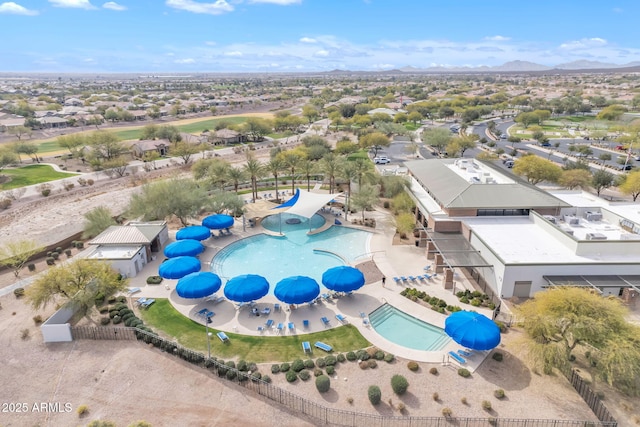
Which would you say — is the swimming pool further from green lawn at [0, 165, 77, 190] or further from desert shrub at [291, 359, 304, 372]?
green lawn at [0, 165, 77, 190]

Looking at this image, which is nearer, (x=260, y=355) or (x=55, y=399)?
(x=55, y=399)

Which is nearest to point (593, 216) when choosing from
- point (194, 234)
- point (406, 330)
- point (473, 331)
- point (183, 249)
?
point (473, 331)

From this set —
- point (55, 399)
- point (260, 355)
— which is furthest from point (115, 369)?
point (260, 355)

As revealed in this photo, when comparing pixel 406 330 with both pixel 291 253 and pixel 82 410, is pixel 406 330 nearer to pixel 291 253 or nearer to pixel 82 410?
pixel 291 253

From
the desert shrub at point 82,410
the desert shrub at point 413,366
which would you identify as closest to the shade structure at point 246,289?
the desert shrub at point 82,410

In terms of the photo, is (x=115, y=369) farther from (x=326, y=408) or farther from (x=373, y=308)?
(x=373, y=308)
